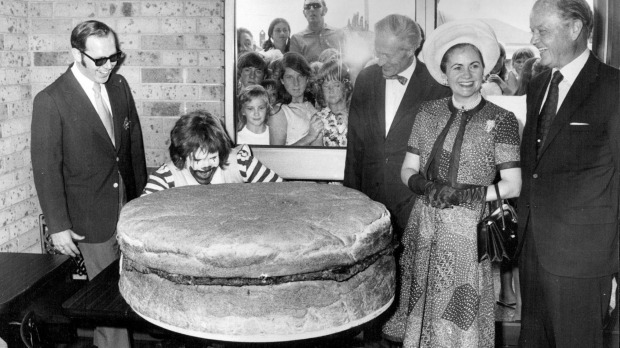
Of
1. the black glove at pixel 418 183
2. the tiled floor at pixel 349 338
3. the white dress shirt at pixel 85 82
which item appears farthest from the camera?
the tiled floor at pixel 349 338

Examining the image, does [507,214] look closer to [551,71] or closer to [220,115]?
[551,71]

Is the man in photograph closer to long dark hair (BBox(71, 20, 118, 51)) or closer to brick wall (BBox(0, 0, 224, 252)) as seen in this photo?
brick wall (BBox(0, 0, 224, 252))

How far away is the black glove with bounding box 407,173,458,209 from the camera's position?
7.15 ft

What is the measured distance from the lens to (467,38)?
2.34 meters

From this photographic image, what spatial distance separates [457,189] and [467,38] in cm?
61

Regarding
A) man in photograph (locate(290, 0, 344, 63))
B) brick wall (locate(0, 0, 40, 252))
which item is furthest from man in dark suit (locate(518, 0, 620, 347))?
brick wall (locate(0, 0, 40, 252))

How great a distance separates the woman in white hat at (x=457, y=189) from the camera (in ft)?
7.27

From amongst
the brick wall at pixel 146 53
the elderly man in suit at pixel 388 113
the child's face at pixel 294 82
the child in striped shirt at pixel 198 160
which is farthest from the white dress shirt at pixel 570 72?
the brick wall at pixel 146 53

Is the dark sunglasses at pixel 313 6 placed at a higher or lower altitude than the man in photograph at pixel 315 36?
higher

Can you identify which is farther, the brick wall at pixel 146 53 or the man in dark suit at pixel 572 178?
the brick wall at pixel 146 53

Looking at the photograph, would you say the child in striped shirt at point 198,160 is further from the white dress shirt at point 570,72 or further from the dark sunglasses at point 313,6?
the white dress shirt at point 570,72

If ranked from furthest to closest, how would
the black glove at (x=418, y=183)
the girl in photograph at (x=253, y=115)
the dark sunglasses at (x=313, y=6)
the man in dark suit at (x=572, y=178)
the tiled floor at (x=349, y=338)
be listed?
the girl in photograph at (x=253, y=115), the dark sunglasses at (x=313, y=6), the tiled floor at (x=349, y=338), the black glove at (x=418, y=183), the man in dark suit at (x=572, y=178)

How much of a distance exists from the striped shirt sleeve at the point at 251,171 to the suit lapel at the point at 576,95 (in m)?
1.14

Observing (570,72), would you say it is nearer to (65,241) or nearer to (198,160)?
(198,160)
